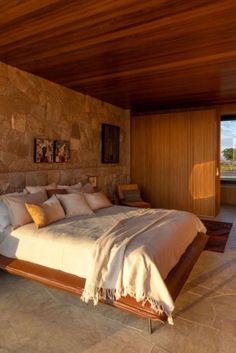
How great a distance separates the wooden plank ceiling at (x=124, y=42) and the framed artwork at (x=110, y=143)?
1.25 m

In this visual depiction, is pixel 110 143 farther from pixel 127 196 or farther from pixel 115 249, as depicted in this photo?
pixel 115 249

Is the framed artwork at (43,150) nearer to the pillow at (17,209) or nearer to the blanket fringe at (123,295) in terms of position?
the pillow at (17,209)

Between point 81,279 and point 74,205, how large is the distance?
4.21 feet

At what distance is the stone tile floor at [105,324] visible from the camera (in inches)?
77.6

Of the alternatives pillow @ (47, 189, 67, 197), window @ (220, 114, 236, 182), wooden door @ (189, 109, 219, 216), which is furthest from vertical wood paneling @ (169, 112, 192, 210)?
pillow @ (47, 189, 67, 197)

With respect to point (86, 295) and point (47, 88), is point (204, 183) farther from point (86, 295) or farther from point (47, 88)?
point (86, 295)

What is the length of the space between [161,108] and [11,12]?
4705mm

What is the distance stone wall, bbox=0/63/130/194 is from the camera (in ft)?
11.9

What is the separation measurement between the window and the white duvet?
5398 mm

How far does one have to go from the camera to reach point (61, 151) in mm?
4543

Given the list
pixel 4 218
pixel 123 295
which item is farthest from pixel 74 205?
pixel 123 295

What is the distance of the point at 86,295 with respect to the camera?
2.22 m

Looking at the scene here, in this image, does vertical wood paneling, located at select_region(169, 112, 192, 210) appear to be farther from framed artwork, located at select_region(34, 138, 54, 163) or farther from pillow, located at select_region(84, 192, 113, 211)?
framed artwork, located at select_region(34, 138, 54, 163)

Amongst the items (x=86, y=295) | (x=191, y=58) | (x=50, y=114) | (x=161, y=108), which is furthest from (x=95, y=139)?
(x=86, y=295)
